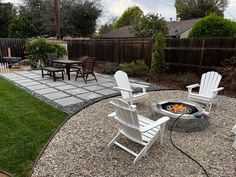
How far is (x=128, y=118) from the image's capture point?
92.7 inches

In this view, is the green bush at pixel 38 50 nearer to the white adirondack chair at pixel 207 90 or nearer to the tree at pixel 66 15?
the white adirondack chair at pixel 207 90

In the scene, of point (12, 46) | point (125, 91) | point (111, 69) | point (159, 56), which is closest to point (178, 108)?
point (125, 91)

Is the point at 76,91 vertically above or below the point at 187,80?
below

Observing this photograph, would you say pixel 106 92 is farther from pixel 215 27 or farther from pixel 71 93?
pixel 215 27

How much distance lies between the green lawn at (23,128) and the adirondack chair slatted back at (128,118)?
48.9 inches

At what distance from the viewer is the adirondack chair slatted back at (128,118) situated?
2.26 meters

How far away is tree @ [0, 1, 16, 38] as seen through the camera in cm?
1794

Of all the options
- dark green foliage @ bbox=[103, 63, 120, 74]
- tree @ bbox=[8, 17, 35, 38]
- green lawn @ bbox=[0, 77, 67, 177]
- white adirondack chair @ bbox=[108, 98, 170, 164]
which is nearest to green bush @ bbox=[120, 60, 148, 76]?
dark green foliage @ bbox=[103, 63, 120, 74]

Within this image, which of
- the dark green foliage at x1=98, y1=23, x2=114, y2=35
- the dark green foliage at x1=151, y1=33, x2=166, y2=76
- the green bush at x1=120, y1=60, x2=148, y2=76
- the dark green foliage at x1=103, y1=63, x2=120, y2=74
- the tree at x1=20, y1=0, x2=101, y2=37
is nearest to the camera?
the dark green foliage at x1=151, y1=33, x2=166, y2=76

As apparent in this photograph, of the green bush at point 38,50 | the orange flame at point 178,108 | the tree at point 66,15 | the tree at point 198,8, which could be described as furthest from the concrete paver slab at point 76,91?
the tree at point 198,8

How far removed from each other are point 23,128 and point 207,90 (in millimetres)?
3952

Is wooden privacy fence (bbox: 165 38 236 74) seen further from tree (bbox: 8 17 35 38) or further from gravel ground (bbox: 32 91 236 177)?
tree (bbox: 8 17 35 38)

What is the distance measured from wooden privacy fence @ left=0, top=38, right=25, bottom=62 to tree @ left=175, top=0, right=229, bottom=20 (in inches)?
933

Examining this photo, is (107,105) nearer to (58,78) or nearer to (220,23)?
(58,78)
